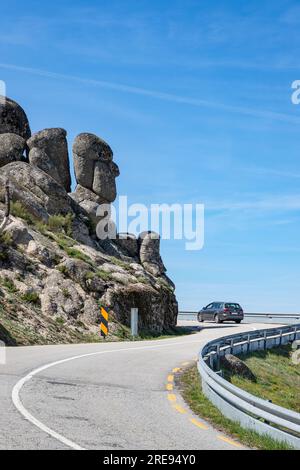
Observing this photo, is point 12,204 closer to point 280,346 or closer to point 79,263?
point 79,263

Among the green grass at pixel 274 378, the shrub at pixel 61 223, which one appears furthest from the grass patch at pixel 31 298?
the green grass at pixel 274 378

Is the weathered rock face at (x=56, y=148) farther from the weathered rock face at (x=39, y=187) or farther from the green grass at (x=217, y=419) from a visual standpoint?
the green grass at (x=217, y=419)

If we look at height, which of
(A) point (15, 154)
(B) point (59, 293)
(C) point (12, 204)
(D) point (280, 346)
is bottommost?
(D) point (280, 346)

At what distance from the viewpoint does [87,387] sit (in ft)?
42.5

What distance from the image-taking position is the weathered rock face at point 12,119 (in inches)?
1874

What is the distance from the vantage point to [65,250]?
34875 mm

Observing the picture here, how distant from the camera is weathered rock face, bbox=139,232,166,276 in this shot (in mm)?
45844

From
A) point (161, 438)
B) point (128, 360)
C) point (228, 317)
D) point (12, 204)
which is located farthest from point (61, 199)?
point (161, 438)

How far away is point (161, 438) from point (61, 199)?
1311 inches

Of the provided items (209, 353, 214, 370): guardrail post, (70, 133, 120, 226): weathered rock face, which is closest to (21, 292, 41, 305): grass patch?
(209, 353, 214, 370): guardrail post

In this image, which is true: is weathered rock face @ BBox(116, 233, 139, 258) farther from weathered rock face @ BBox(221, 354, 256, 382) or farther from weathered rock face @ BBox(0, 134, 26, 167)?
weathered rock face @ BBox(221, 354, 256, 382)

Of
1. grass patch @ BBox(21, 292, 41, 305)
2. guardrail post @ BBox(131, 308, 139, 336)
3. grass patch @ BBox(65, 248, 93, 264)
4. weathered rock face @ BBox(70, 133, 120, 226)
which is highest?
weathered rock face @ BBox(70, 133, 120, 226)

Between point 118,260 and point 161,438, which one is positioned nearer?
point 161,438

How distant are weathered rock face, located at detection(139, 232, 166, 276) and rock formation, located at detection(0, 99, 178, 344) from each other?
8 cm
